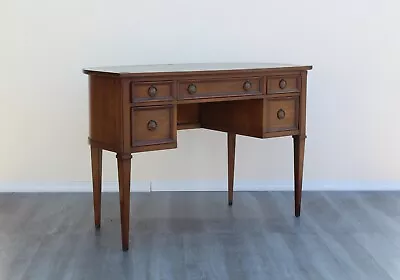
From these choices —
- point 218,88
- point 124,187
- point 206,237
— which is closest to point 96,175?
point 124,187

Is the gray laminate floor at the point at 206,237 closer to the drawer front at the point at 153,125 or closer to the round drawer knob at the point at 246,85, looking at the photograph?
the drawer front at the point at 153,125

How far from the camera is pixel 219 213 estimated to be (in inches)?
122

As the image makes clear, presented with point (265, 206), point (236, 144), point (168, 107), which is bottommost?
point (265, 206)

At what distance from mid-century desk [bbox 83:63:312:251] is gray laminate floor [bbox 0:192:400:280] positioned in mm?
167

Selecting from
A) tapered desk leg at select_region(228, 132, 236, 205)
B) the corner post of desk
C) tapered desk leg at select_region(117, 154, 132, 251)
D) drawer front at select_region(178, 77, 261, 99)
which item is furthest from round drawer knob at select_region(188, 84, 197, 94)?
tapered desk leg at select_region(228, 132, 236, 205)

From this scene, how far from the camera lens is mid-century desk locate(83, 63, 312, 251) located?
242cm

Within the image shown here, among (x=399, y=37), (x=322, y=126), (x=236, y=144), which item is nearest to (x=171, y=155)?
(x=236, y=144)

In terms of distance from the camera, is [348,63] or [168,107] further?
[348,63]

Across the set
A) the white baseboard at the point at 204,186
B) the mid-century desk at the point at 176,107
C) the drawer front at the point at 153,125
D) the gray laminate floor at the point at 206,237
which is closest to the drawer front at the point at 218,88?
the mid-century desk at the point at 176,107

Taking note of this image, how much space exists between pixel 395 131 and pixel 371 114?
0.18 m

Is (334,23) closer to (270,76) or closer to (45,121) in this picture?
(270,76)

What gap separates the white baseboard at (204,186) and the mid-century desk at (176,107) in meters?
0.55

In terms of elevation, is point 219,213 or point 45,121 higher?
point 45,121

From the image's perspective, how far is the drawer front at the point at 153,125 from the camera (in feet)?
7.98
